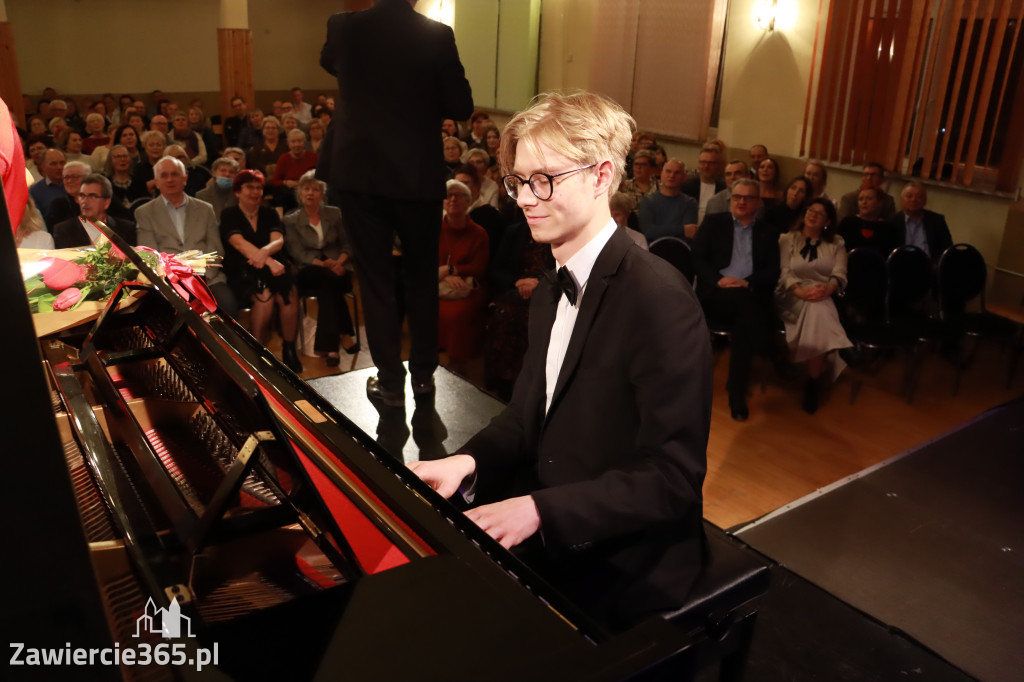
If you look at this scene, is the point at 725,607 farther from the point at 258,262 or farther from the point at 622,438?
the point at 258,262

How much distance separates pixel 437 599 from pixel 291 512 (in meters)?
0.42

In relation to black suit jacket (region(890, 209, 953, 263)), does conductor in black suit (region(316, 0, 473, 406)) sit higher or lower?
higher

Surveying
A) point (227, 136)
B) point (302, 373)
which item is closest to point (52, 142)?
point (227, 136)

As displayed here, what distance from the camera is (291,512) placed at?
1305mm

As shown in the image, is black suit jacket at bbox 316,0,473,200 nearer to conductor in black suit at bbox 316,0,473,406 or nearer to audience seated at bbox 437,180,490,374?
conductor in black suit at bbox 316,0,473,406

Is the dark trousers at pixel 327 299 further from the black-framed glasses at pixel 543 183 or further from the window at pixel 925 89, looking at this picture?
the window at pixel 925 89

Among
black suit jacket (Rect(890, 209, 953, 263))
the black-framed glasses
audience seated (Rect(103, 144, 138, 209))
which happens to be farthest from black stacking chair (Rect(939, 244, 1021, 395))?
audience seated (Rect(103, 144, 138, 209))

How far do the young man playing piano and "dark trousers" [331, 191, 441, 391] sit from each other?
1461mm

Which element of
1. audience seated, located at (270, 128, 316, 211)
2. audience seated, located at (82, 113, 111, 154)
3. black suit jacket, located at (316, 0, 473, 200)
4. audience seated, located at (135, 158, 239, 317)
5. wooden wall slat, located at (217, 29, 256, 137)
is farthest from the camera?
wooden wall slat, located at (217, 29, 256, 137)

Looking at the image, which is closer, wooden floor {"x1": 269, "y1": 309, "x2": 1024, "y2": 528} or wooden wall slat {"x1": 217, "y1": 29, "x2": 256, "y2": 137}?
wooden floor {"x1": 269, "y1": 309, "x2": 1024, "y2": 528}

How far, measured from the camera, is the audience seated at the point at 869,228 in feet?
16.8

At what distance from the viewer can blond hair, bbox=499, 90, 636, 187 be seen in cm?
144

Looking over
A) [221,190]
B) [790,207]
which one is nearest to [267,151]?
[221,190]

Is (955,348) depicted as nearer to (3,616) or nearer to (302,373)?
(302,373)
